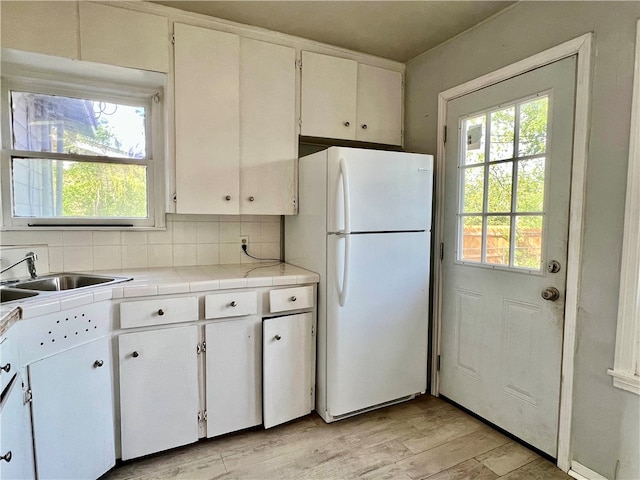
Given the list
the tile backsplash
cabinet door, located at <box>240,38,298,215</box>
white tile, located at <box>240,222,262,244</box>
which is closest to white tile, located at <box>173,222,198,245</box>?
the tile backsplash

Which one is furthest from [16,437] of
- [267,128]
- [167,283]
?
[267,128]

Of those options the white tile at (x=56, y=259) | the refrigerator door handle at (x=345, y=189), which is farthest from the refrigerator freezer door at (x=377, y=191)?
the white tile at (x=56, y=259)

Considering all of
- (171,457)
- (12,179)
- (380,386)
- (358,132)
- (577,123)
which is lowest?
(171,457)

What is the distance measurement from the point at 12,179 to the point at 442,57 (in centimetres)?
274

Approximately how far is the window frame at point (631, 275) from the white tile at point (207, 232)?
2.23 m

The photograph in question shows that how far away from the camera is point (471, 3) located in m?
1.87

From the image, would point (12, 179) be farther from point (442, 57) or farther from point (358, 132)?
point (442, 57)

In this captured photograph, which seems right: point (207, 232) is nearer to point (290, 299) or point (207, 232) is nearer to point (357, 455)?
point (290, 299)

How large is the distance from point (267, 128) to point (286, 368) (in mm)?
1481

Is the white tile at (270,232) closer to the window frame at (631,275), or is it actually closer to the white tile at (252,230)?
the white tile at (252,230)

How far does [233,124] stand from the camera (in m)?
2.11

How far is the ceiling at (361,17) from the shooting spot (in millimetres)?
1895

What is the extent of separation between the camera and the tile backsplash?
2.00 m

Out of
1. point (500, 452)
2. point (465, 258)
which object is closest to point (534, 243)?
point (465, 258)
